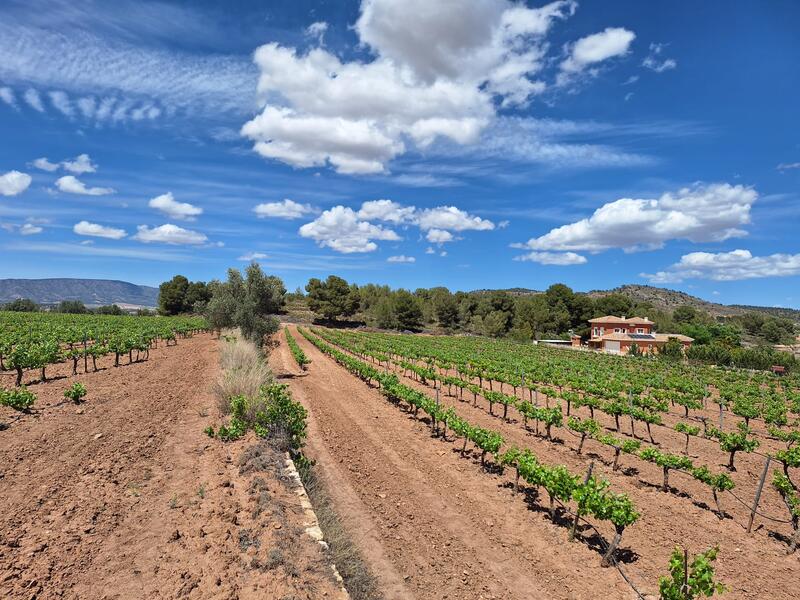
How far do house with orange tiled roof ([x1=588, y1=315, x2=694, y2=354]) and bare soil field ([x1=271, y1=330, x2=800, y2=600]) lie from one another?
62897mm

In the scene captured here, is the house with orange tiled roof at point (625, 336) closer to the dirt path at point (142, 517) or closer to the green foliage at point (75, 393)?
the green foliage at point (75, 393)

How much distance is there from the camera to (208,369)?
82.0ft

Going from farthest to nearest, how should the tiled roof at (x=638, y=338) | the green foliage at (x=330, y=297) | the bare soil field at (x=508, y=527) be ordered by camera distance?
the green foliage at (x=330, y=297), the tiled roof at (x=638, y=338), the bare soil field at (x=508, y=527)

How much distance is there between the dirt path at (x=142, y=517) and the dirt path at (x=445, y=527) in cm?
Result: 192

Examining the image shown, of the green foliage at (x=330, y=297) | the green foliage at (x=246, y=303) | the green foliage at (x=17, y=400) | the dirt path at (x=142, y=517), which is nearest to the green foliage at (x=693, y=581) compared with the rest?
the dirt path at (x=142, y=517)

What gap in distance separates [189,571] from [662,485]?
11360 millimetres

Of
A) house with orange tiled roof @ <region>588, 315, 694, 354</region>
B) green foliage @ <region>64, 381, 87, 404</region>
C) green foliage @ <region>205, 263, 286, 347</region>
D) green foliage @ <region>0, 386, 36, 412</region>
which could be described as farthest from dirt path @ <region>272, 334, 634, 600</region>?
house with orange tiled roof @ <region>588, 315, 694, 354</region>

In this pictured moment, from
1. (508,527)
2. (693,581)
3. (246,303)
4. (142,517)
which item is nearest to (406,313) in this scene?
(246,303)

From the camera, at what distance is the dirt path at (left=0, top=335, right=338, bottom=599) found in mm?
5480

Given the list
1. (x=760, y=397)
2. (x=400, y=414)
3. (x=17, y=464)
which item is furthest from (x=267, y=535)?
(x=760, y=397)

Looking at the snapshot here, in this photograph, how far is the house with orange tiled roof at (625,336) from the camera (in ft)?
235

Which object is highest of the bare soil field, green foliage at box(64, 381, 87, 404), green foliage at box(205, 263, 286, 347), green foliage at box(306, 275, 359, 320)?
green foliage at box(306, 275, 359, 320)

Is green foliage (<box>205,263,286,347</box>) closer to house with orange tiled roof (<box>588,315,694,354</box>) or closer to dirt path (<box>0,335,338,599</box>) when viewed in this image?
dirt path (<box>0,335,338,599</box>)

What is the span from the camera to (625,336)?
7400 cm
